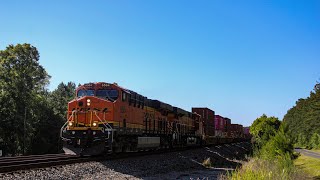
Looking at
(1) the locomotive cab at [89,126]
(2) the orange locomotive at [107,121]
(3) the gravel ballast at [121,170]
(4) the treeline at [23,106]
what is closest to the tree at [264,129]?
(3) the gravel ballast at [121,170]

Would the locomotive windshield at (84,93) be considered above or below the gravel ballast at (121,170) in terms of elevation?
above

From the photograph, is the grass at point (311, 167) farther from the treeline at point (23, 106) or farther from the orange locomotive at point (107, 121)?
the treeline at point (23, 106)

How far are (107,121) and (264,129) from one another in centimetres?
2657

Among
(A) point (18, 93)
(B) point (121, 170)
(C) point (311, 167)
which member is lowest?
(C) point (311, 167)

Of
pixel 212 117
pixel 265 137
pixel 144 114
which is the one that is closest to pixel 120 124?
pixel 144 114

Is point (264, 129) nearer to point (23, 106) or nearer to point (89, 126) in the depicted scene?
point (89, 126)

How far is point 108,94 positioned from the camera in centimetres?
2106

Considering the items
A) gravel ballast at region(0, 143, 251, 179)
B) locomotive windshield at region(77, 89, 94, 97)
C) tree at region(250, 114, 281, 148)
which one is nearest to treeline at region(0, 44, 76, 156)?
locomotive windshield at region(77, 89, 94, 97)

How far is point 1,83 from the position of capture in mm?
49000

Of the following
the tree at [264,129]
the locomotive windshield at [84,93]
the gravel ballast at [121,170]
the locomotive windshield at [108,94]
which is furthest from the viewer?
the tree at [264,129]

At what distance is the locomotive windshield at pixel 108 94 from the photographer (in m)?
20.9

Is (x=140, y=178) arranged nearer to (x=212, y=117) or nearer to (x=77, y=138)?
(x=77, y=138)

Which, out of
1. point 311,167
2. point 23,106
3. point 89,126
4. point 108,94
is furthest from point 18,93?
point 311,167

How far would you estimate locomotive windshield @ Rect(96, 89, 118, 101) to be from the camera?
2088cm
